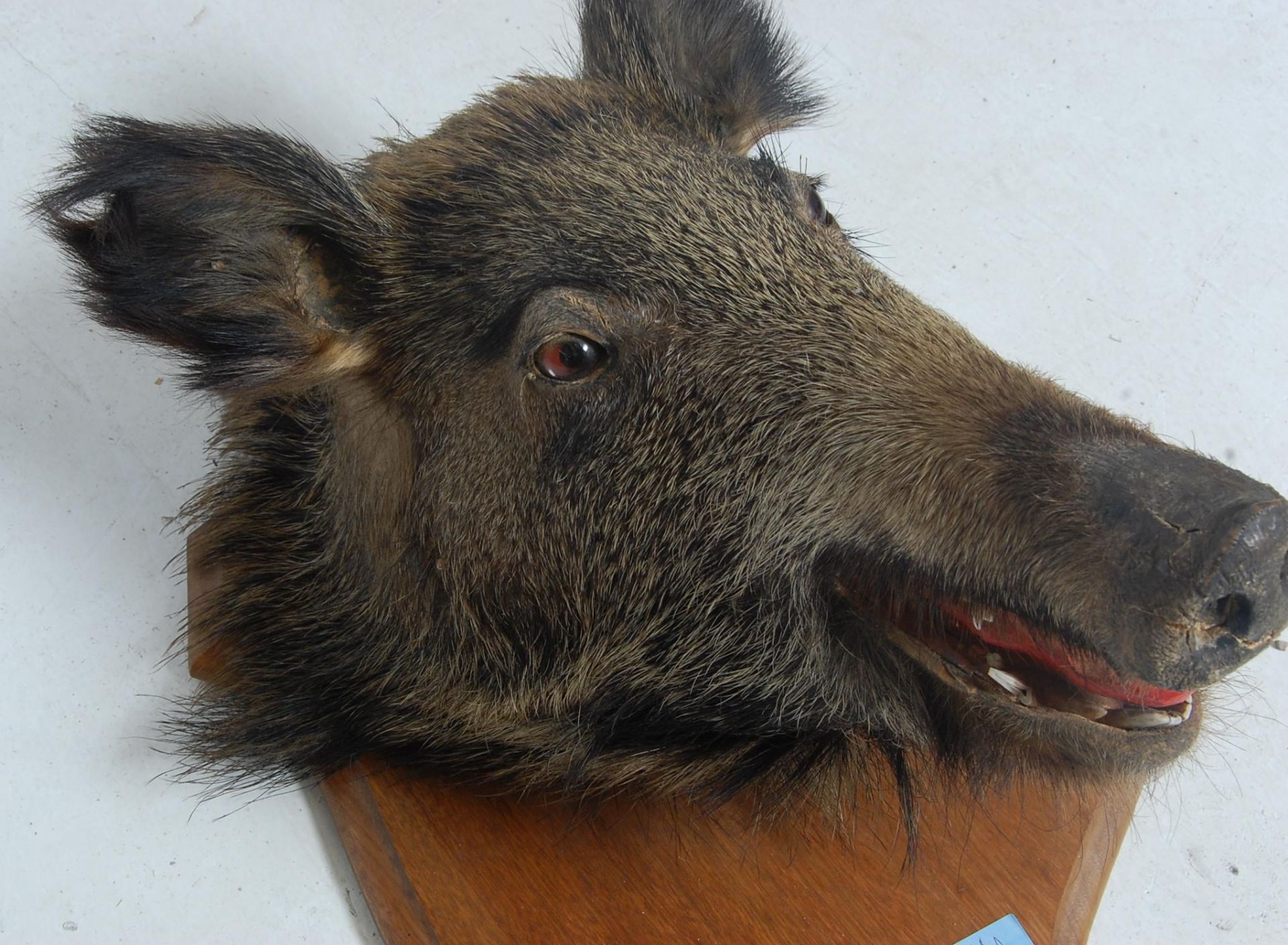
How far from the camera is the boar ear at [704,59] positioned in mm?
2107

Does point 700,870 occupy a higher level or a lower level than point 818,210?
lower

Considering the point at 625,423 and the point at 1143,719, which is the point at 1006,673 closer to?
the point at 1143,719

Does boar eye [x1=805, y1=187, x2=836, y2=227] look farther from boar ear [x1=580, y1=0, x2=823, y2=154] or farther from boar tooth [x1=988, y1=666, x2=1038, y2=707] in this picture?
boar tooth [x1=988, y1=666, x2=1038, y2=707]

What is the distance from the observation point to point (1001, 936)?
218 cm

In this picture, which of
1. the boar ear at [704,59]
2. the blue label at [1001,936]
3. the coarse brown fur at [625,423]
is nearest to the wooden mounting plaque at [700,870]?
the blue label at [1001,936]

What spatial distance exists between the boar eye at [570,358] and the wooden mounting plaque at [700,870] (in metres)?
0.83

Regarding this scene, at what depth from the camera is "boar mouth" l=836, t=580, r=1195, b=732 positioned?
1.68 meters

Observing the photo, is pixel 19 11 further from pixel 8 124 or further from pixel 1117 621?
pixel 1117 621

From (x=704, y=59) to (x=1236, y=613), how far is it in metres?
1.28

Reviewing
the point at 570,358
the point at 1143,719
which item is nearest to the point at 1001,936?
the point at 1143,719

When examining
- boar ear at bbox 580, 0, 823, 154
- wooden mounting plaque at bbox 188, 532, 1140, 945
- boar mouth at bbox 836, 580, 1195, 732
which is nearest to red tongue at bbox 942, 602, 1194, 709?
boar mouth at bbox 836, 580, 1195, 732

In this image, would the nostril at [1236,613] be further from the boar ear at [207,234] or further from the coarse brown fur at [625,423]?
the boar ear at [207,234]

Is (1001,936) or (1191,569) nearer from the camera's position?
(1191,569)

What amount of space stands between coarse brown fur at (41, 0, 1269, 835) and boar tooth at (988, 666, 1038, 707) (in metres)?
0.04
